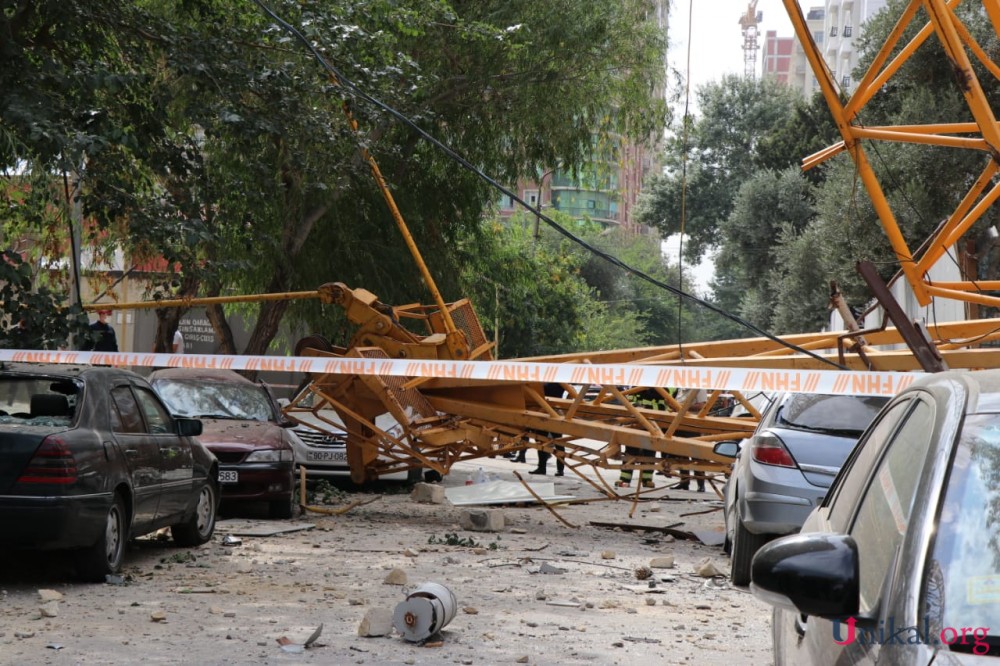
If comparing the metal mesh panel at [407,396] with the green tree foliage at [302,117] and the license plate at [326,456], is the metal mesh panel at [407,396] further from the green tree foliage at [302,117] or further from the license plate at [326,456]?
the license plate at [326,456]

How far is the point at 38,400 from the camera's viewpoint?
28.0 feet

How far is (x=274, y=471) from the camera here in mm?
12852

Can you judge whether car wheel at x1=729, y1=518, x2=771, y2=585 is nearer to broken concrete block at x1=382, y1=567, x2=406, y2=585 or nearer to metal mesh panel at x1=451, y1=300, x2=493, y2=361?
broken concrete block at x1=382, y1=567, x2=406, y2=585

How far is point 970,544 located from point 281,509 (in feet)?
36.9

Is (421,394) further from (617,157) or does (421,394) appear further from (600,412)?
(617,157)

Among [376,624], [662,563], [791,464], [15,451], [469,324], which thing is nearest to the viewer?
[376,624]

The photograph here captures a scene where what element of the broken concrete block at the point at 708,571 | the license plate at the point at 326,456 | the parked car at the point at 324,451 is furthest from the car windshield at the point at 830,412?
the license plate at the point at 326,456

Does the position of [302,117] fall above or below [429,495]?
above

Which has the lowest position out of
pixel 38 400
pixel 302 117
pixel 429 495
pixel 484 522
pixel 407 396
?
pixel 429 495

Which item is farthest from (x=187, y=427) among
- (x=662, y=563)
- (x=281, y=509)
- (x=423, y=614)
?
(x=662, y=563)

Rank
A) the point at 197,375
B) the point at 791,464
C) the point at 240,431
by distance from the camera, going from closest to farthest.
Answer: the point at 791,464
the point at 240,431
the point at 197,375

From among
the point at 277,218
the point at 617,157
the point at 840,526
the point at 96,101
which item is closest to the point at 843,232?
the point at 617,157

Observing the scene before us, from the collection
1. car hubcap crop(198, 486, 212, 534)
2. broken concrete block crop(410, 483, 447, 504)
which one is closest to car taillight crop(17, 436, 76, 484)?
car hubcap crop(198, 486, 212, 534)

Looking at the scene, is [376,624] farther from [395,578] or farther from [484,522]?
[484,522]
